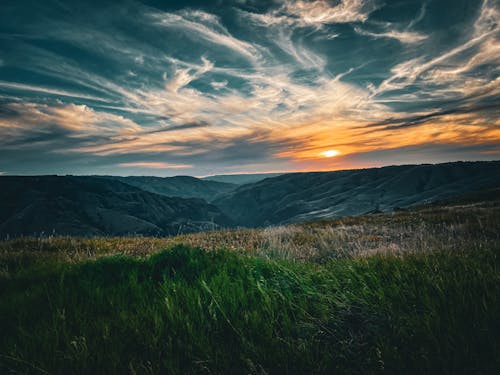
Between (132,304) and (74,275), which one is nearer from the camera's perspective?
(132,304)

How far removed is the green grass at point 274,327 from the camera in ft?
6.04

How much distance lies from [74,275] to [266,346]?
3.36 meters

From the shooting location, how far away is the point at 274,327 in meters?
2.22

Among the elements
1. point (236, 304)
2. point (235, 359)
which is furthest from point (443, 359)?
point (236, 304)

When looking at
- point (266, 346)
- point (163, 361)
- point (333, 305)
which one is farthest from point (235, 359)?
point (333, 305)

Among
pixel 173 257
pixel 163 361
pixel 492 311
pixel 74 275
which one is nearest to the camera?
pixel 163 361

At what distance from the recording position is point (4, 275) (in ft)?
14.1

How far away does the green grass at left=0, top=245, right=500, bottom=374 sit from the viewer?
6.04 ft

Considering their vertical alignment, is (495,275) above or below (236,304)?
above

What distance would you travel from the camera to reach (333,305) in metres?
2.63

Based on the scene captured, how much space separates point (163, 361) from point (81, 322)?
3.89 ft

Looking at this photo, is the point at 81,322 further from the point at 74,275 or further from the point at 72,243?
the point at 72,243

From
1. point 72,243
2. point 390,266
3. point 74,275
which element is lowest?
point 72,243

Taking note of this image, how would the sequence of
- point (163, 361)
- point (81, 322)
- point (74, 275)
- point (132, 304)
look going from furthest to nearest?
point (74, 275)
point (132, 304)
point (81, 322)
point (163, 361)
